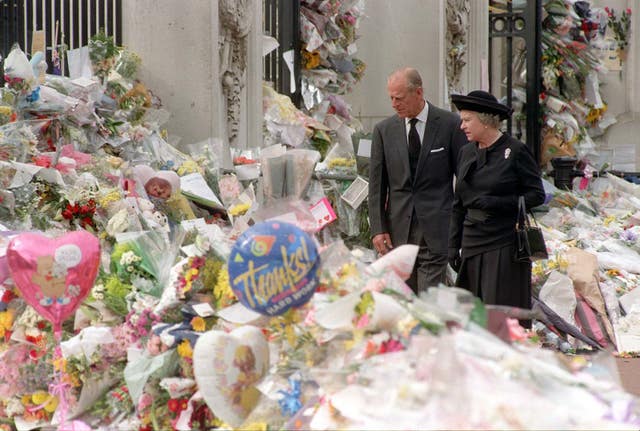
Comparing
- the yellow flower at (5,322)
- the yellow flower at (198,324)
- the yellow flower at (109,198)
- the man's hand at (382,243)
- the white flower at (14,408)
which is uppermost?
the yellow flower at (109,198)

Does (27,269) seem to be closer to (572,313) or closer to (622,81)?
(572,313)

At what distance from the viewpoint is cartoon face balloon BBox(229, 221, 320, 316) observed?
3.42 m

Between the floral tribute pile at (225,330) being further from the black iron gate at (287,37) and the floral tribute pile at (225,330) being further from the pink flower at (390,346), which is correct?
the black iron gate at (287,37)

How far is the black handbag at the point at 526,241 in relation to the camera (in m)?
5.93

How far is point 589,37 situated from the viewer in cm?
1647

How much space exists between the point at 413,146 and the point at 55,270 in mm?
3118

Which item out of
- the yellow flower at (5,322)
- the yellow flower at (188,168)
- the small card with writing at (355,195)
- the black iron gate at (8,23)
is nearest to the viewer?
the yellow flower at (5,322)

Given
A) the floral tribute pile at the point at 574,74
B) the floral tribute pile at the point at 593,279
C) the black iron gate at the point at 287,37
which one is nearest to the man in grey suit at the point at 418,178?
the floral tribute pile at the point at 593,279

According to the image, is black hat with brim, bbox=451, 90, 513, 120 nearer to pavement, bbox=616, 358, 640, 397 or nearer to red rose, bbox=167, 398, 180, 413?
pavement, bbox=616, 358, 640, 397

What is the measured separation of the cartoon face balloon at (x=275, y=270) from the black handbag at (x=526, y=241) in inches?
105

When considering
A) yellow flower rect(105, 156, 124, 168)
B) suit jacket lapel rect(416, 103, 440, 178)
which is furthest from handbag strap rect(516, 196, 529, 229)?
yellow flower rect(105, 156, 124, 168)

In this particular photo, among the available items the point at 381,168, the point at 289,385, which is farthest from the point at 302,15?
the point at 289,385

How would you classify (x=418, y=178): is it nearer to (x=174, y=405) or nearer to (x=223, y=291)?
(x=223, y=291)

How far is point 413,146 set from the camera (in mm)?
6805
